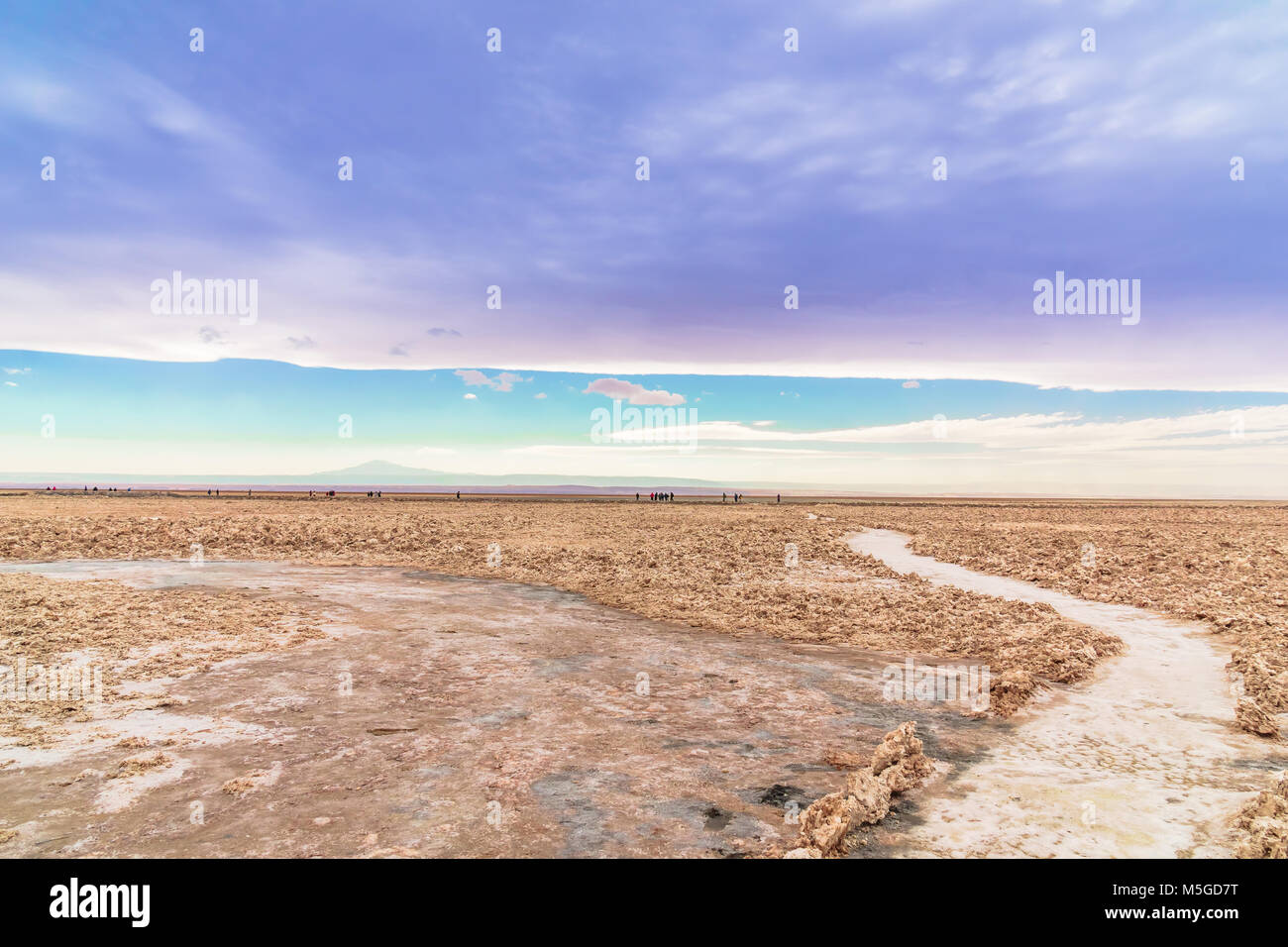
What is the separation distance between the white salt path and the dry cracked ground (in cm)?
50

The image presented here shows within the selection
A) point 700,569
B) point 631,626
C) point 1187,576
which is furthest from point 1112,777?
point 1187,576

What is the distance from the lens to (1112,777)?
22.8ft

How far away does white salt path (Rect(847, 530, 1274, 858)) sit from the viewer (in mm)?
5480

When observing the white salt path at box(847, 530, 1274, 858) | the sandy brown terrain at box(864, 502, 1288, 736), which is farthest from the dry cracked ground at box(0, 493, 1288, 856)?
the white salt path at box(847, 530, 1274, 858)

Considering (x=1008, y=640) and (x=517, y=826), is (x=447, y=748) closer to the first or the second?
(x=517, y=826)

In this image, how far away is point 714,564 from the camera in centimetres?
2683

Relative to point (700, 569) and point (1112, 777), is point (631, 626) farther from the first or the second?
point (1112, 777)

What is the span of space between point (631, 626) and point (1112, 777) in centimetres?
1081

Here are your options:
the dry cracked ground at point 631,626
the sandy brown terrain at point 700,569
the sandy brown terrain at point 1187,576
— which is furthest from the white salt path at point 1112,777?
the sandy brown terrain at point 700,569

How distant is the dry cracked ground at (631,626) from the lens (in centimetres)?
684

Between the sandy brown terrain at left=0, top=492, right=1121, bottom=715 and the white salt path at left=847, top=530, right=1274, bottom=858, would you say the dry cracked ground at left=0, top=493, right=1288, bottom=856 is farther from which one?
the white salt path at left=847, top=530, right=1274, bottom=858

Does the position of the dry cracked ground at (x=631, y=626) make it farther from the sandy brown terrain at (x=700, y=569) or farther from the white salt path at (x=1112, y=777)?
the white salt path at (x=1112, y=777)
